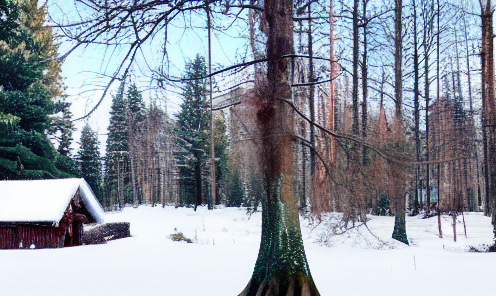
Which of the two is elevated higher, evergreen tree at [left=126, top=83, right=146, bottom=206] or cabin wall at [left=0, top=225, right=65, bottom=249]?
evergreen tree at [left=126, top=83, right=146, bottom=206]

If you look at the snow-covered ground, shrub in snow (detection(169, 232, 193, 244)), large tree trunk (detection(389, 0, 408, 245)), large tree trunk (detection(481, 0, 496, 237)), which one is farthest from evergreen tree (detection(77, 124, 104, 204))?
large tree trunk (detection(481, 0, 496, 237))

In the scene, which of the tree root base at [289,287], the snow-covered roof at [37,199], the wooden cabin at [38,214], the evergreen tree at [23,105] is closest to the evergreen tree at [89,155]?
the evergreen tree at [23,105]

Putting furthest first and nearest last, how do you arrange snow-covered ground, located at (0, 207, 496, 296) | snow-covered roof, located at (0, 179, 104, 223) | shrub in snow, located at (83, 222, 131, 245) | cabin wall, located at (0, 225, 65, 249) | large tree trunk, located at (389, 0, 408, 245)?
shrub in snow, located at (83, 222, 131, 245)
cabin wall, located at (0, 225, 65, 249)
snow-covered roof, located at (0, 179, 104, 223)
large tree trunk, located at (389, 0, 408, 245)
snow-covered ground, located at (0, 207, 496, 296)

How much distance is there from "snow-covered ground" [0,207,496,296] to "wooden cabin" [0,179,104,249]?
65 cm

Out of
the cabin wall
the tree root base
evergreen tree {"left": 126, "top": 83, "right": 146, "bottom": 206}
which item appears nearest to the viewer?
the tree root base

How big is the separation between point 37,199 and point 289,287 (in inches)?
366

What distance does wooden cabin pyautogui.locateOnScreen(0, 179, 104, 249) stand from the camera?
11.9 meters

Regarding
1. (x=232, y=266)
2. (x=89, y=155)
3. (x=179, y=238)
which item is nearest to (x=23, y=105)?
(x=179, y=238)

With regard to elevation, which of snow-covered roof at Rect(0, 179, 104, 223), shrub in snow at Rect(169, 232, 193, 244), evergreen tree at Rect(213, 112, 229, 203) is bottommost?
shrub in snow at Rect(169, 232, 193, 244)

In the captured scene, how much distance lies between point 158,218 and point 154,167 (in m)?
19.4

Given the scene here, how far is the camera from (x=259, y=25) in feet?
23.2

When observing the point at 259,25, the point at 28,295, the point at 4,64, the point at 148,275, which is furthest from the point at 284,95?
the point at 4,64

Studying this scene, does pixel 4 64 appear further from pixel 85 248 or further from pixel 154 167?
pixel 154 167

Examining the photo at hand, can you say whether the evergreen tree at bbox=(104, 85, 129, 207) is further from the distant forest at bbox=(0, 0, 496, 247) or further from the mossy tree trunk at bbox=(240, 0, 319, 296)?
the mossy tree trunk at bbox=(240, 0, 319, 296)
